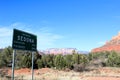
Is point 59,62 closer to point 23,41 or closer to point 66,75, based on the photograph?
point 66,75

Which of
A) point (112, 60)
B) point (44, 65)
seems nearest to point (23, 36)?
point (44, 65)

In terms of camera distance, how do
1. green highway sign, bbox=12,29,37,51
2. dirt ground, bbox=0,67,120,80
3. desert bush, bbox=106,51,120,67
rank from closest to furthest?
green highway sign, bbox=12,29,37,51 < dirt ground, bbox=0,67,120,80 < desert bush, bbox=106,51,120,67

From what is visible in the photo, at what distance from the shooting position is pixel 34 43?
15664mm

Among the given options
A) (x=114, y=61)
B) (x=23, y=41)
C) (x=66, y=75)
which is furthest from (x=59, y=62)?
(x=23, y=41)

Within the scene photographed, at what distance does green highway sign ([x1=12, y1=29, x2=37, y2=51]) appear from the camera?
12772mm

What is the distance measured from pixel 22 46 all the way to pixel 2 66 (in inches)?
1654

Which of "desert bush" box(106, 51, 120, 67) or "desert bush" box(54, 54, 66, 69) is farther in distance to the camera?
"desert bush" box(106, 51, 120, 67)

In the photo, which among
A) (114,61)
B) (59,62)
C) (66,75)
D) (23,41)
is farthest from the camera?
(114,61)

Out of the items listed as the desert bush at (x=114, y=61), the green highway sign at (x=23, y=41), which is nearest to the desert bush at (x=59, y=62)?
the desert bush at (x=114, y=61)

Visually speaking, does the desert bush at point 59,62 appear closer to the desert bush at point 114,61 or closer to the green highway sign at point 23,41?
the desert bush at point 114,61

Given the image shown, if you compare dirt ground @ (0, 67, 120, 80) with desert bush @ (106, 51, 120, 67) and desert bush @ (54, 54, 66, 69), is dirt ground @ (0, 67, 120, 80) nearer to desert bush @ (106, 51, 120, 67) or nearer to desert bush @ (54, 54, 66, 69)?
desert bush @ (54, 54, 66, 69)

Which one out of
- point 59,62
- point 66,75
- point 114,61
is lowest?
point 66,75

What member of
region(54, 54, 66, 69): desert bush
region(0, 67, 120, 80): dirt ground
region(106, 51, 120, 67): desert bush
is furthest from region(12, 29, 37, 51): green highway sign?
region(106, 51, 120, 67): desert bush

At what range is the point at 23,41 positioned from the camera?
544 inches
